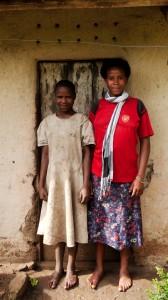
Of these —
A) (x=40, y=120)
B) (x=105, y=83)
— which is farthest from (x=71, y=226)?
(x=105, y=83)

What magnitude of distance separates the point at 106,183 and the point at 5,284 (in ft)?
4.22

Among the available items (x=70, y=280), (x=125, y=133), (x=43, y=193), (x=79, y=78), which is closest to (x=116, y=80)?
(x=125, y=133)

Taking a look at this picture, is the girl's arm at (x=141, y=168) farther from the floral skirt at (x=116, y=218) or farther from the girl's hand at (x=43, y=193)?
the girl's hand at (x=43, y=193)

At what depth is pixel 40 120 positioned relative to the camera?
4.55 meters

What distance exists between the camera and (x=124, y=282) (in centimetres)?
415

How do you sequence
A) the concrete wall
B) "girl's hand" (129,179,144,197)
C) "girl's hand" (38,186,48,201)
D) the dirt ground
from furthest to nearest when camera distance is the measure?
the concrete wall, "girl's hand" (38,186,48,201), the dirt ground, "girl's hand" (129,179,144,197)

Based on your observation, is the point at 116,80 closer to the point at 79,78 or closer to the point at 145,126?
the point at 145,126

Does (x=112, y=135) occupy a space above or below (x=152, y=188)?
above

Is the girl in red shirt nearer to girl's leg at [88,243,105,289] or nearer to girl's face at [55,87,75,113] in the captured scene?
girl's leg at [88,243,105,289]

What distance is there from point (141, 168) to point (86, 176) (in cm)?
49

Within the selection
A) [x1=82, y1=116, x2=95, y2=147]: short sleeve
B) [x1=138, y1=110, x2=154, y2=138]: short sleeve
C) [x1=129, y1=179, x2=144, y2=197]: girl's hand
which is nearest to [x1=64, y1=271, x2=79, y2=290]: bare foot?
[x1=129, y1=179, x2=144, y2=197]: girl's hand

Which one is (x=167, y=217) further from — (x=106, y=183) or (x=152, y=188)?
(x=106, y=183)

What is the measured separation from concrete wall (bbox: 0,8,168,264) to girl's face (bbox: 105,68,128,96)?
39 cm

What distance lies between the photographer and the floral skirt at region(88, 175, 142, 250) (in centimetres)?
405
